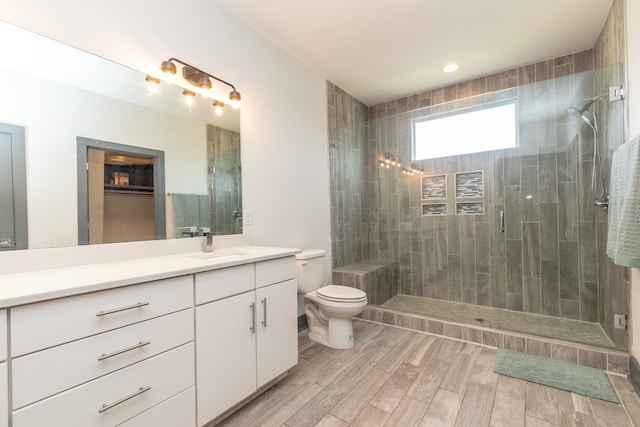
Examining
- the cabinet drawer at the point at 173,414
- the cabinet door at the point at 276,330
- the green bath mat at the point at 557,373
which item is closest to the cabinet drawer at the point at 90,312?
the cabinet drawer at the point at 173,414

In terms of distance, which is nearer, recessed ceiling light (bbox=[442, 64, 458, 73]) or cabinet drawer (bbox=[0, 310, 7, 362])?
cabinet drawer (bbox=[0, 310, 7, 362])

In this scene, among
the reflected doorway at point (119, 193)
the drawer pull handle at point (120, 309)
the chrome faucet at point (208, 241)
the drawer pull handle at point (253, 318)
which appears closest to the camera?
the drawer pull handle at point (120, 309)

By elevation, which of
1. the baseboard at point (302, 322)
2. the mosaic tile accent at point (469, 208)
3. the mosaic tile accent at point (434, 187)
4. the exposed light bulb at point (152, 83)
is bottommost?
the baseboard at point (302, 322)

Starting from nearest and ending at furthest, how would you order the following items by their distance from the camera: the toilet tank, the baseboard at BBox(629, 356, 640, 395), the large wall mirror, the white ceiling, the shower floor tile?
1. the large wall mirror
2. the baseboard at BBox(629, 356, 640, 395)
3. the white ceiling
4. the shower floor tile
5. the toilet tank

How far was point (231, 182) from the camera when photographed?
2072 millimetres

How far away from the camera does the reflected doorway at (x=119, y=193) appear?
1398mm

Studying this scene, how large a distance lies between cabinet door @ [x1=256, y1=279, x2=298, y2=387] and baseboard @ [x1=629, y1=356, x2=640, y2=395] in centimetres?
203

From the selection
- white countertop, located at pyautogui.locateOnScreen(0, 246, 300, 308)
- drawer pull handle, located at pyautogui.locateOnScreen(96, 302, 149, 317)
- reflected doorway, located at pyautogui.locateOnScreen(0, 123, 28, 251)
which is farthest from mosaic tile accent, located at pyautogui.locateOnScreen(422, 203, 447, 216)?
reflected doorway, located at pyautogui.locateOnScreen(0, 123, 28, 251)

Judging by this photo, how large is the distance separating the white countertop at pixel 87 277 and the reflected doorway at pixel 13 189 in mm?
161

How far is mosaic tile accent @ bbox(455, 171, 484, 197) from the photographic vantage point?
3.04m

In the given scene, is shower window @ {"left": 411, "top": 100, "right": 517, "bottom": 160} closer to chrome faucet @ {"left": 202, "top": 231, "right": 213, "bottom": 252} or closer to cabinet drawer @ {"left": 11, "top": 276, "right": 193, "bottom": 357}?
chrome faucet @ {"left": 202, "top": 231, "right": 213, "bottom": 252}

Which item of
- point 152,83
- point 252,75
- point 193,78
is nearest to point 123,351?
point 152,83

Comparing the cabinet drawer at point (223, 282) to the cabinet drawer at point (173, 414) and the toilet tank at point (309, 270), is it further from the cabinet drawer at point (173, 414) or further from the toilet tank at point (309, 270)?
the toilet tank at point (309, 270)

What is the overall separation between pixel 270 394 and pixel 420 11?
111 inches
